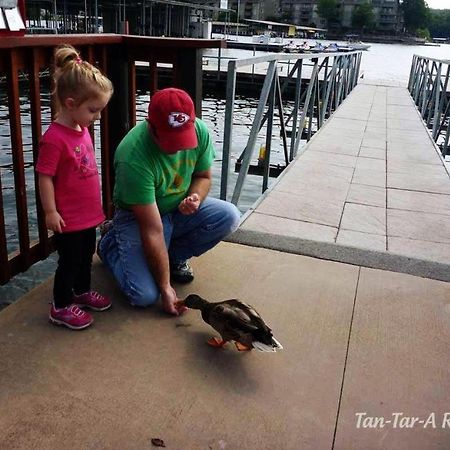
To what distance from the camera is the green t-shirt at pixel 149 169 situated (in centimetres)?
231

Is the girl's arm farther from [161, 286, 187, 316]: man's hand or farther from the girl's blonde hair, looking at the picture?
[161, 286, 187, 316]: man's hand

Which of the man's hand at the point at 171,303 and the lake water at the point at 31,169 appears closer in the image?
the man's hand at the point at 171,303

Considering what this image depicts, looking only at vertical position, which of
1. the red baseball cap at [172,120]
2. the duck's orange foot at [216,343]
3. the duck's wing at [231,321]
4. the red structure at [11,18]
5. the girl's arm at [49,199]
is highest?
the red structure at [11,18]

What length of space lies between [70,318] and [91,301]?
18cm

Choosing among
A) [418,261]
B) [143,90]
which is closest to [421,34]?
[143,90]

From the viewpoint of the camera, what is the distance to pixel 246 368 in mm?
2096

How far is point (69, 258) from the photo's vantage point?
2.22 metres

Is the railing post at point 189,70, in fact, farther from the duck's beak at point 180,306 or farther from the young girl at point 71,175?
the duck's beak at point 180,306

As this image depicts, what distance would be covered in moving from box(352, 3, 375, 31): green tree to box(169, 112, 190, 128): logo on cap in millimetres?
141043

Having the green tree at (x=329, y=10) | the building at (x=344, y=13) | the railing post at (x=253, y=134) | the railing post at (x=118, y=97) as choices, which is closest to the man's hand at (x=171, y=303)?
the railing post at (x=118, y=97)

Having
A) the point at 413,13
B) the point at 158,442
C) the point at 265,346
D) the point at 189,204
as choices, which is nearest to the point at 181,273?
the point at 189,204

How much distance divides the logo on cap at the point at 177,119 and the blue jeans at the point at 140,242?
57cm

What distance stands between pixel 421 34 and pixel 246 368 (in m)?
157

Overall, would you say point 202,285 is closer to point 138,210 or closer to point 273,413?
point 138,210
